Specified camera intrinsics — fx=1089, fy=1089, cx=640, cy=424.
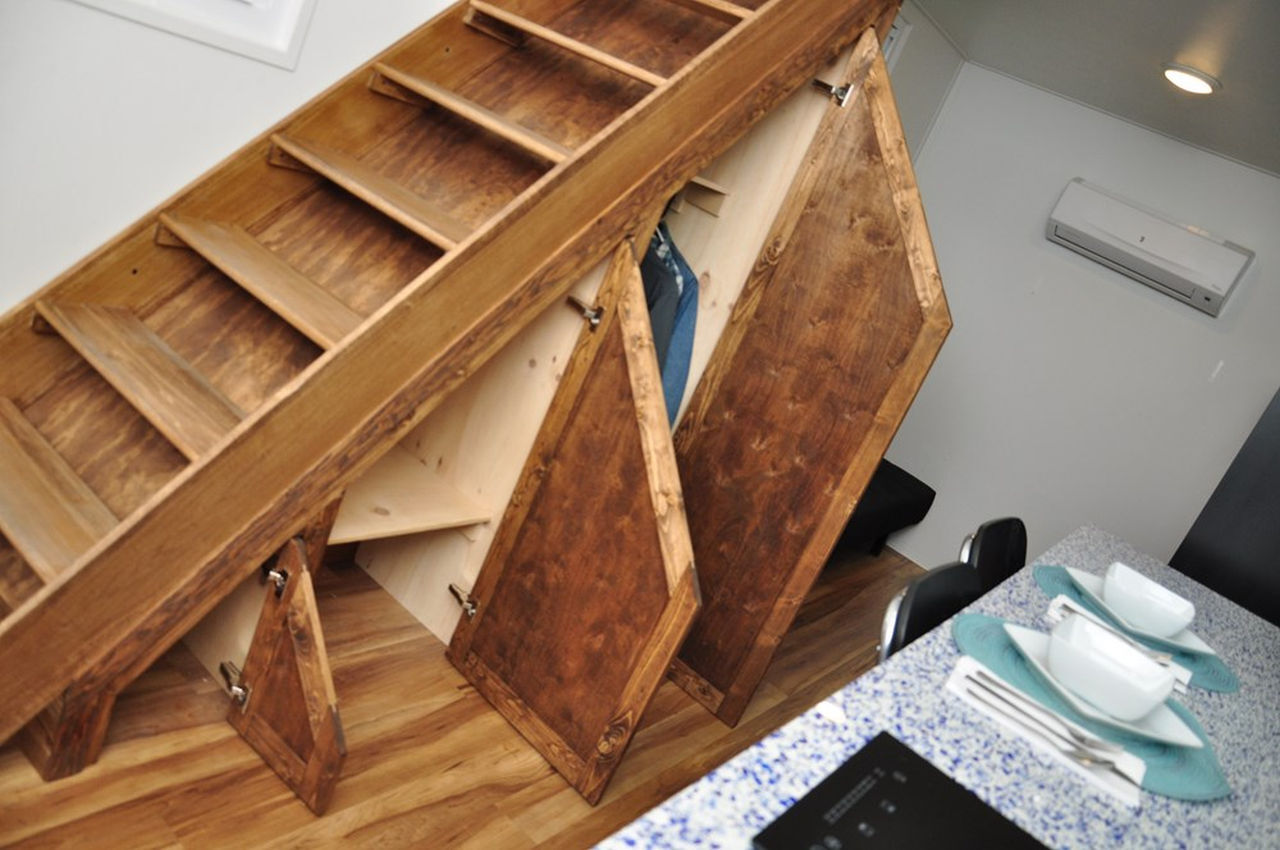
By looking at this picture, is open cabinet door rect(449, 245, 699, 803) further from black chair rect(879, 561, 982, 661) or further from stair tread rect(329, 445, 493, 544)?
black chair rect(879, 561, 982, 661)

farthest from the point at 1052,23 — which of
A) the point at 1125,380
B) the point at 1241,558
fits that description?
the point at 1241,558

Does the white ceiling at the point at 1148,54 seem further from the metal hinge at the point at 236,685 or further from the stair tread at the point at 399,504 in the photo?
the metal hinge at the point at 236,685

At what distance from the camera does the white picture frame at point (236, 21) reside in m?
2.71

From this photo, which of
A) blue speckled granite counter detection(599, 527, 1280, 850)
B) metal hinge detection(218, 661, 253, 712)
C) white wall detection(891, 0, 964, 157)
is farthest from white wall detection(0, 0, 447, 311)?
white wall detection(891, 0, 964, 157)

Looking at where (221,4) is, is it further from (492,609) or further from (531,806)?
(531,806)

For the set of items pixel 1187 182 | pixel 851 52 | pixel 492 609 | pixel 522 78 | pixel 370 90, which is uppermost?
pixel 1187 182

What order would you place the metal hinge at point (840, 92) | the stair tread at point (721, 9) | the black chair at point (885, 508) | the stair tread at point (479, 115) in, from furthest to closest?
the black chair at point (885, 508) → the metal hinge at point (840, 92) → the stair tread at point (721, 9) → the stair tread at point (479, 115)

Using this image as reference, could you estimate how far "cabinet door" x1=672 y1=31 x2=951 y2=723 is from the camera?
10.0 feet

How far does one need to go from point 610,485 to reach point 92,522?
3.91 feet

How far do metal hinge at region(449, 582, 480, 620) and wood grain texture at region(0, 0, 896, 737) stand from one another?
73cm

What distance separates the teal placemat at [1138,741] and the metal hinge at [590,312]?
1302 millimetres

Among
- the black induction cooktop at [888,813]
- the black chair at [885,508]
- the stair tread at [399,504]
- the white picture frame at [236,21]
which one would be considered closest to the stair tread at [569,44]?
the white picture frame at [236,21]

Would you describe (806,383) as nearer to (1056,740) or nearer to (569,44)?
(569,44)

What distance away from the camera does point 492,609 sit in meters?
3.04
